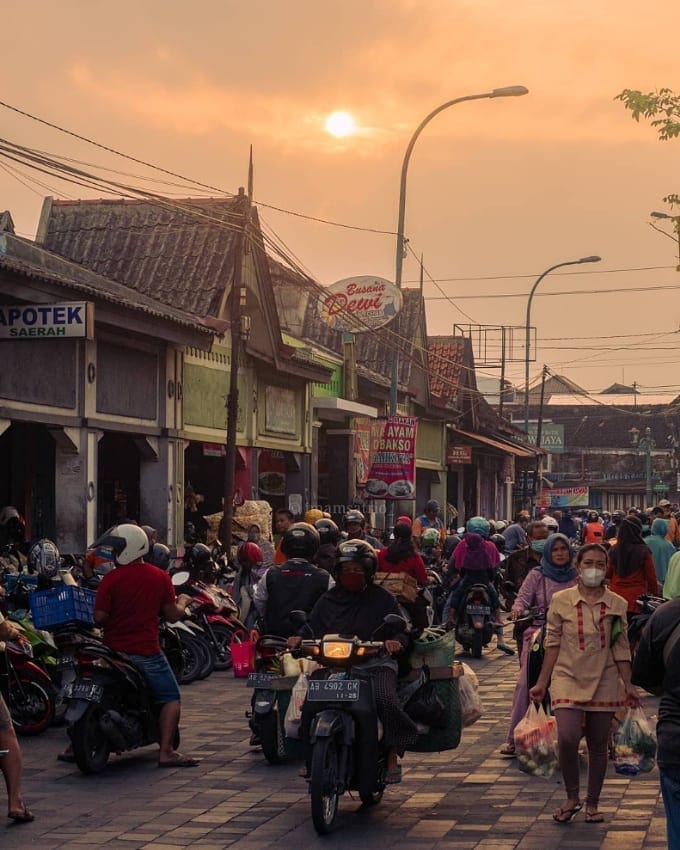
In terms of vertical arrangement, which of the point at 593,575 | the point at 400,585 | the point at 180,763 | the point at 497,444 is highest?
the point at 497,444

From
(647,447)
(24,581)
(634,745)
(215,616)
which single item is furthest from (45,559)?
(647,447)

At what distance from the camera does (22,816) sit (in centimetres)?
877

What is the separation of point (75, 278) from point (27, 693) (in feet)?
Result: 45.8

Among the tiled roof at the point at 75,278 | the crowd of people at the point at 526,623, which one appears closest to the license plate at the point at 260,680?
the crowd of people at the point at 526,623

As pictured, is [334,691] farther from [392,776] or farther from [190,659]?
[190,659]

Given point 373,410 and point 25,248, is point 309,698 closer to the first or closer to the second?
point 25,248

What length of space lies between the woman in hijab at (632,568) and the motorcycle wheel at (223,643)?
5.69 m

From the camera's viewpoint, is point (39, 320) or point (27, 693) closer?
point (27, 693)

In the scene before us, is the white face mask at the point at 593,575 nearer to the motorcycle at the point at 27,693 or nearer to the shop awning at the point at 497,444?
the motorcycle at the point at 27,693

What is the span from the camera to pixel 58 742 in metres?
12.3

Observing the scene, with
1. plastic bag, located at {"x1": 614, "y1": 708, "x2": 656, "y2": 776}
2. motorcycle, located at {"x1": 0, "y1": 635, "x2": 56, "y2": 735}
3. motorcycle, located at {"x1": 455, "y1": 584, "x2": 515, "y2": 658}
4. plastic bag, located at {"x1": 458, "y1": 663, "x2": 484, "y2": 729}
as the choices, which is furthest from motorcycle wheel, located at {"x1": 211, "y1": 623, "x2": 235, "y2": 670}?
plastic bag, located at {"x1": 614, "y1": 708, "x2": 656, "y2": 776}

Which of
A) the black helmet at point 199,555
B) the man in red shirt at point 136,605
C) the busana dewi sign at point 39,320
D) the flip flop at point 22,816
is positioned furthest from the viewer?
the busana dewi sign at point 39,320

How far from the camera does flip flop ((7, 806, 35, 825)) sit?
8750 millimetres

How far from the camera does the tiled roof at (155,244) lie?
30.7 metres
